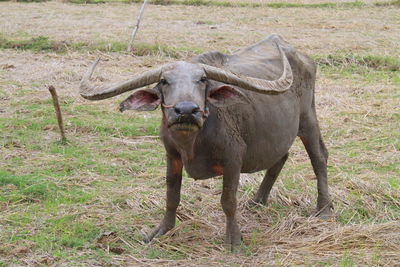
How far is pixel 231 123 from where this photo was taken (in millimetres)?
4391

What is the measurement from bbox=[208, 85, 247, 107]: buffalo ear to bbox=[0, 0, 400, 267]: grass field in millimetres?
1161

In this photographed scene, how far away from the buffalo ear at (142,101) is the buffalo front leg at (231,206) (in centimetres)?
80

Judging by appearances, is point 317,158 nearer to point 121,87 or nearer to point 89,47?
point 121,87

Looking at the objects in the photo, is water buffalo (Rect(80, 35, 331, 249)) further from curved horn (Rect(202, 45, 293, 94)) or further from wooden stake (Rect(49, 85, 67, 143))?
wooden stake (Rect(49, 85, 67, 143))

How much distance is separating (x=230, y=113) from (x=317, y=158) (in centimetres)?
139

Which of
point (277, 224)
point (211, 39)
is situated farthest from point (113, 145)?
point (211, 39)

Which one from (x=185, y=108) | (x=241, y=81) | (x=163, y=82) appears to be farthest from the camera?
(x=241, y=81)

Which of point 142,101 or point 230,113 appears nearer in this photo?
point 142,101

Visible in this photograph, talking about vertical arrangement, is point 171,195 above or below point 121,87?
below

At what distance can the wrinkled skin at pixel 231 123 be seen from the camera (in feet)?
12.4

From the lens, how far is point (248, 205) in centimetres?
551

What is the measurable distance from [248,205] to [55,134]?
2.94 meters

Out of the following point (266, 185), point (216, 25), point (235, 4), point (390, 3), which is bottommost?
point (235, 4)

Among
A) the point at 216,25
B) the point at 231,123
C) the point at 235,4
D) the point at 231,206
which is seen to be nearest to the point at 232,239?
the point at 231,206
